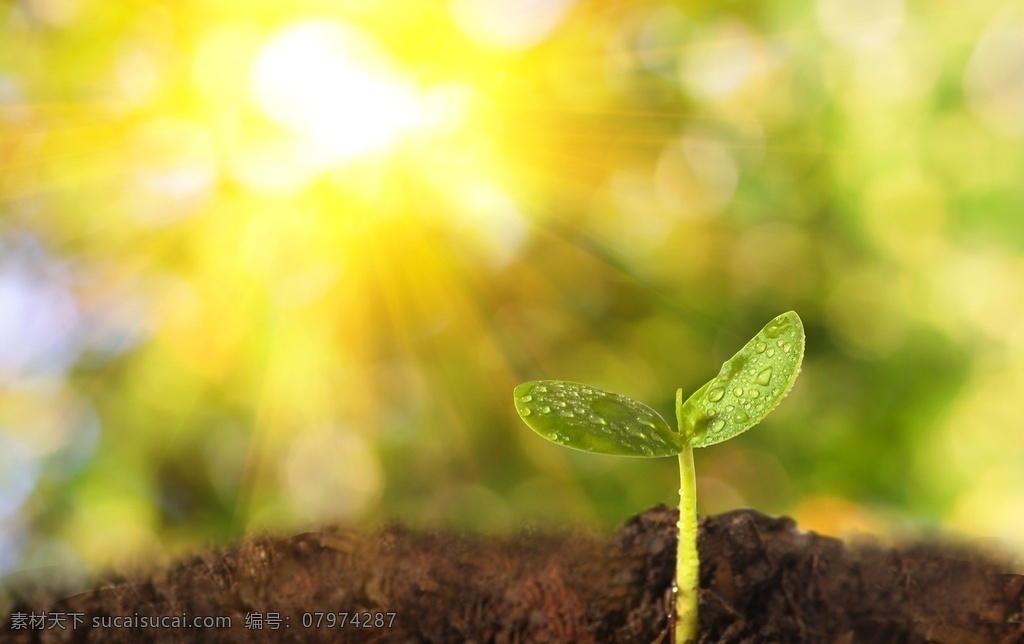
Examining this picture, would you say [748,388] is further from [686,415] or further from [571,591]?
[571,591]

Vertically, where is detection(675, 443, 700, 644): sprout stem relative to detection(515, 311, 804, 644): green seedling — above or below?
below

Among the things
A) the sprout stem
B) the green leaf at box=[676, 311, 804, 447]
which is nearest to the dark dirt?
the sprout stem

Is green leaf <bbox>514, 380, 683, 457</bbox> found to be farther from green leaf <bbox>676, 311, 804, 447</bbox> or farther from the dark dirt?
the dark dirt

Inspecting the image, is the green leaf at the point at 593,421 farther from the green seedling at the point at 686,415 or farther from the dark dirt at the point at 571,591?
the dark dirt at the point at 571,591

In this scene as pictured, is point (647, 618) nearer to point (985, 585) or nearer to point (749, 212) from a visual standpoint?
point (985, 585)

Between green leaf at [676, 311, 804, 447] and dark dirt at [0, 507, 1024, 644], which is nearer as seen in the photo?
green leaf at [676, 311, 804, 447]

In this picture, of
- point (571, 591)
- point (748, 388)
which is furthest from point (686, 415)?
point (571, 591)

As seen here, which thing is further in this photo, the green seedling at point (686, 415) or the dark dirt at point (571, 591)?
the dark dirt at point (571, 591)

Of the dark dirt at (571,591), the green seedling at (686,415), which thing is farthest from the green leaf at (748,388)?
the dark dirt at (571,591)
